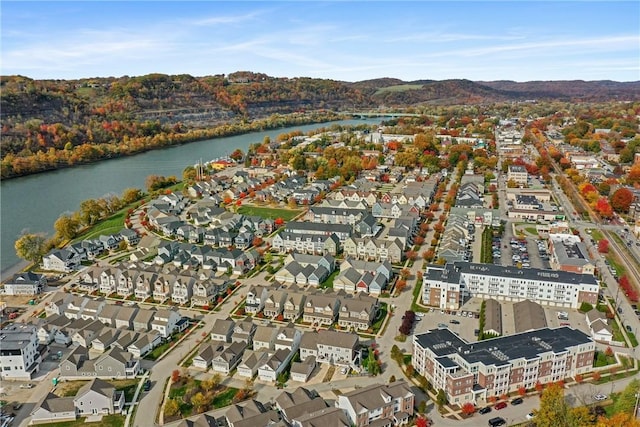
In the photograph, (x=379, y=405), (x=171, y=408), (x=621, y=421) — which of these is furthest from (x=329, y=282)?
(x=621, y=421)

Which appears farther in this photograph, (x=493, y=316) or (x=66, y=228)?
(x=66, y=228)

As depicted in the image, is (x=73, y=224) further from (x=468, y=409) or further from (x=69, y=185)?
(x=468, y=409)

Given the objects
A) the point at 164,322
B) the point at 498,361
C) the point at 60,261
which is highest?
the point at 498,361

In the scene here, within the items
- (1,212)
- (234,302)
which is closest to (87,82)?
(1,212)

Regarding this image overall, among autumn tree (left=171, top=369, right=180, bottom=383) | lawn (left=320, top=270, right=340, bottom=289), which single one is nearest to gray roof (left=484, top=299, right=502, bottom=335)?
lawn (left=320, top=270, right=340, bottom=289)

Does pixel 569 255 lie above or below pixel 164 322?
above

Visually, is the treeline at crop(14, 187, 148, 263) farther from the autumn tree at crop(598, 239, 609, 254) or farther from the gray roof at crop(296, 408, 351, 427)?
the autumn tree at crop(598, 239, 609, 254)

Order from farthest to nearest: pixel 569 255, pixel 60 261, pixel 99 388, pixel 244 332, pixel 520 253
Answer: pixel 520 253 → pixel 60 261 → pixel 569 255 → pixel 244 332 → pixel 99 388

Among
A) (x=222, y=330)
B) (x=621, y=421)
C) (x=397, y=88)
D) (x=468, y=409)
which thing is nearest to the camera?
(x=621, y=421)
